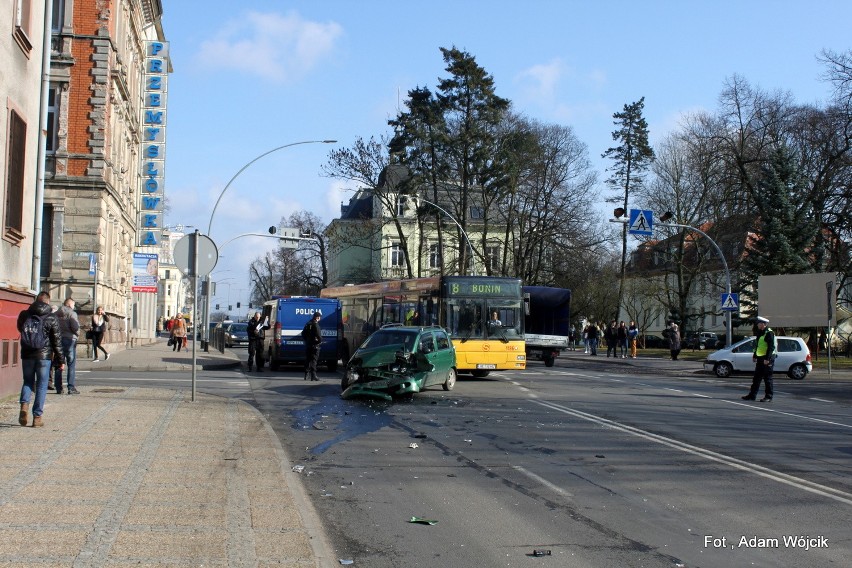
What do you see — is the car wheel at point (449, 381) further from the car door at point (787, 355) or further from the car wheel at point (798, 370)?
the car wheel at point (798, 370)

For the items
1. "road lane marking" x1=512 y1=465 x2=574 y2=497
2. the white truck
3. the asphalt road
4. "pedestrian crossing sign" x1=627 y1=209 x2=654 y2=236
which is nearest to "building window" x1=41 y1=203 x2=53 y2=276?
the asphalt road

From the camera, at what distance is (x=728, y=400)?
20641mm

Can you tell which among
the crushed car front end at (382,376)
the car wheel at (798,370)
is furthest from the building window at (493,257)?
the crushed car front end at (382,376)

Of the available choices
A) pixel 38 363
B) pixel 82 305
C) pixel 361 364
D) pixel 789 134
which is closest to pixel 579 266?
pixel 789 134

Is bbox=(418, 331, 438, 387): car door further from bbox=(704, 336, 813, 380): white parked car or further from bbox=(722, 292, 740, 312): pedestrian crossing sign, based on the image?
Answer: bbox=(722, 292, 740, 312): pedestrian crossing sign

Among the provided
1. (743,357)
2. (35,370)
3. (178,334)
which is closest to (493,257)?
(178,334)

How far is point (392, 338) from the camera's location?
19.6m

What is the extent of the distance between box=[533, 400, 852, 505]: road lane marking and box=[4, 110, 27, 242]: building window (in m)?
10.6

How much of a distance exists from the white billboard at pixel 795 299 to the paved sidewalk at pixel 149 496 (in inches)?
1245

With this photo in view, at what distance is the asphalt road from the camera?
22.2ft

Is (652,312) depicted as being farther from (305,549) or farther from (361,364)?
(305,549)

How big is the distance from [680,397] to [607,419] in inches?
256

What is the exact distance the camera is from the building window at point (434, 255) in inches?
2173

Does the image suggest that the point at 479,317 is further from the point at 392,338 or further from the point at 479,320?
the point at 392,338
